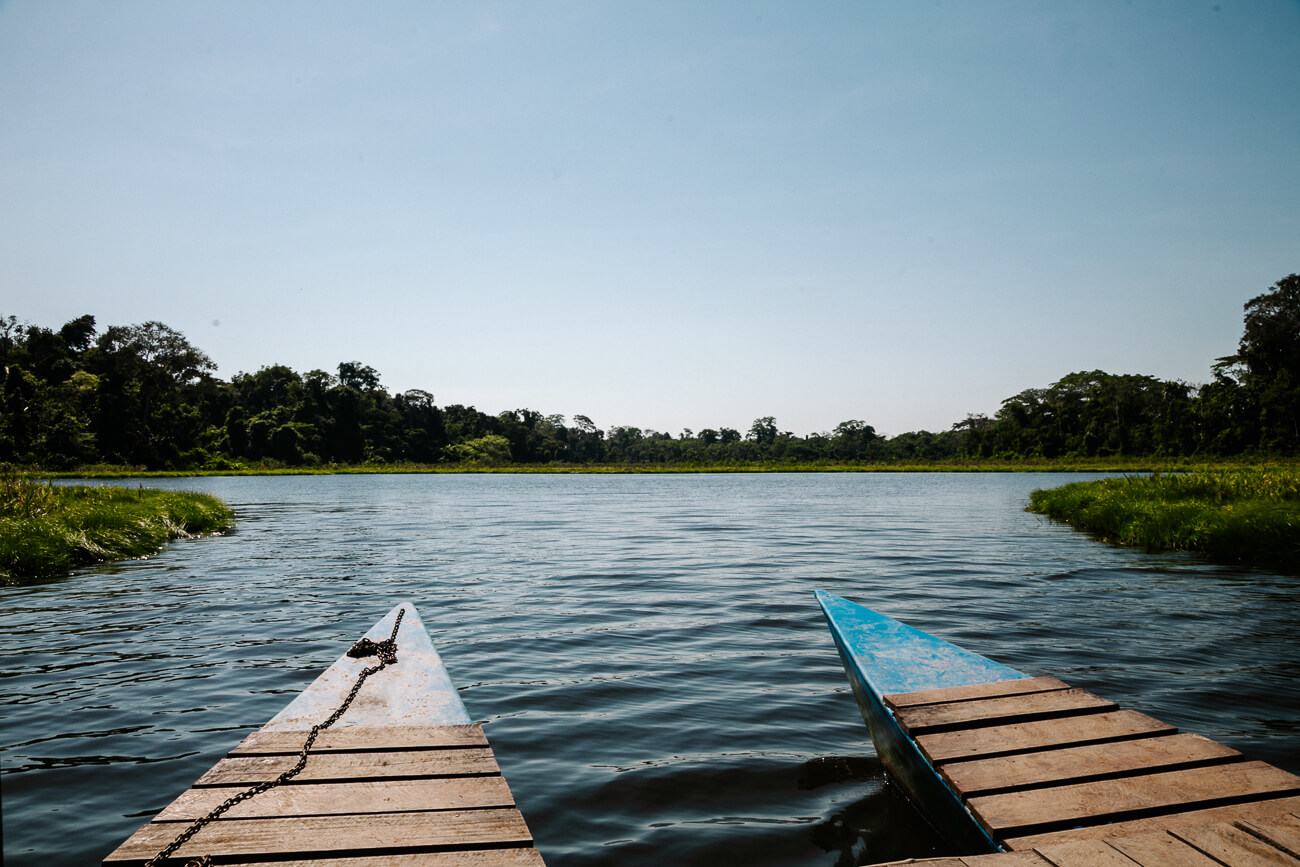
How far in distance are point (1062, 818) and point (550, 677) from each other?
4.99 m

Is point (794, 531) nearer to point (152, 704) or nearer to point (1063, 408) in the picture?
point (152, 704)

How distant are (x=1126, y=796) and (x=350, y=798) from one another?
11.5ft

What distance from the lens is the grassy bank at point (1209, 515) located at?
1424 cm

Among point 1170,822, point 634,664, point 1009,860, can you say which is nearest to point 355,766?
point 1009,860

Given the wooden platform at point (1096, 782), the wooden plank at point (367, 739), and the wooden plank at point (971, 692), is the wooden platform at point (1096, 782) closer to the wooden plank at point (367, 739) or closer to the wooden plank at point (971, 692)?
the wooden plank at point (971, 692)

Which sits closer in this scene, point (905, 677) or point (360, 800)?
point (360, 800)

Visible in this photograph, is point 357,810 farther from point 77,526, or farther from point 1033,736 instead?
point 77,526

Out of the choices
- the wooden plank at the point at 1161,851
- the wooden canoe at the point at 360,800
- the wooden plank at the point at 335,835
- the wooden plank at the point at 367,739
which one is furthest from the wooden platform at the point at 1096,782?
the wooden plank at the point at 367,739

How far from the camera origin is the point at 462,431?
10338 cm

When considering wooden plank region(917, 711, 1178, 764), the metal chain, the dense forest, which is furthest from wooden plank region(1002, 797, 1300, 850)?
the dense forest

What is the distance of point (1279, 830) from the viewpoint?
3006 millimetres

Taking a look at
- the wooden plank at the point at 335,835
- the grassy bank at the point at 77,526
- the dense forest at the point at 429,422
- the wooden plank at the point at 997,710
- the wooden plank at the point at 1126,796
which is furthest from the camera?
the dense forest at the point at 429,422

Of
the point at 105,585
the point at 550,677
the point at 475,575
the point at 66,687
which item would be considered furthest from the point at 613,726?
the point at 105,585

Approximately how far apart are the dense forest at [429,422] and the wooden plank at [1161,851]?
6166 centimetres
